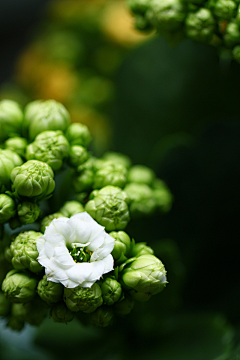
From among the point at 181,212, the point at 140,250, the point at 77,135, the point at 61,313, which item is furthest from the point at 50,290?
the point at 181,212

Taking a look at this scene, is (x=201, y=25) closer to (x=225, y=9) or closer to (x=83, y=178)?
(x=225, y=9)

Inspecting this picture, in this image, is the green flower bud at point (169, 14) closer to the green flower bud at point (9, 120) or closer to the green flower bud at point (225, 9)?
the green flower bud at point (225, 9)

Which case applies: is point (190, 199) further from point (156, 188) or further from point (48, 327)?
point (48, 327)

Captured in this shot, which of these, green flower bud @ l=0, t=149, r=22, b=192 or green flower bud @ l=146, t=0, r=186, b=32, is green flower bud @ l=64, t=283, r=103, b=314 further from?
green flower bud @ l=146, t=0, r=186, b=32

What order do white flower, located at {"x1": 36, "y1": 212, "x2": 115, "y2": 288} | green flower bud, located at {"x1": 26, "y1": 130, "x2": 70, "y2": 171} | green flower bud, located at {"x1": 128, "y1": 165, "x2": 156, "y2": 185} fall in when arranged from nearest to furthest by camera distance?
white flower, located at {"x1": 36, "y1": 212, "x2": 115, "y2": 288}
green flower bud, located at {"x1": 26, "y1": 130, "x2": 70, "y2": 171}
green flower bud, located at {"x1": 128, "y1": 165, "x2": 156, "y2": 185}

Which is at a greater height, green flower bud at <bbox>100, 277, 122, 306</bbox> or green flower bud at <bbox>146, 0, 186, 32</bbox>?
green flower bud at <bbox>146, 0, 186, 32</bbox>

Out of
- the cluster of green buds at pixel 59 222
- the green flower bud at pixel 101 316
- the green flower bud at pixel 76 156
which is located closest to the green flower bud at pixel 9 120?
the cluster of green buds at pixel 59 222

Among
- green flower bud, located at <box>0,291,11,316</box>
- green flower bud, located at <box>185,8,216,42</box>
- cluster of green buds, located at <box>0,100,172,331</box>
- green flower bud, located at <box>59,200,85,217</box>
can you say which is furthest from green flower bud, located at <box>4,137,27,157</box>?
green flower bud, located at <box>185,8,216,42</box>

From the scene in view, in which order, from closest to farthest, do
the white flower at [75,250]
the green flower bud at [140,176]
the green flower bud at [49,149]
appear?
the white flower at [75,250] < the green flower bud at [49,149] < the green flower bud at [140,176]
